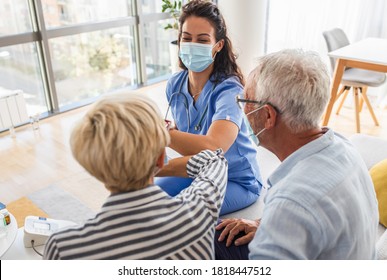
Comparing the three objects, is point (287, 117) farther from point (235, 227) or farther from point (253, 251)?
point (235, 227)

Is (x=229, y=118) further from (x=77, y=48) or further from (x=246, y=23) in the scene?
(x=77, y=48)

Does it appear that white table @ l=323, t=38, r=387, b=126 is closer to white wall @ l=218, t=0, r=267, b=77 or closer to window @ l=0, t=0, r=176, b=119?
white wall @ l=218, t=0, r=267, b=77

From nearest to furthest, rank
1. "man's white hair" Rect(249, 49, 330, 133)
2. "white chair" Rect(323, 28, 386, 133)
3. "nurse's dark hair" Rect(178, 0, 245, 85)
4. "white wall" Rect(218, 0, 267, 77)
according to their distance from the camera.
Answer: "man's white hair" Rect(249, 49, 330, 133), "nurse's dark hair" Rect(178, 0, 245, 85), "white chair" Rect(323, 28, 386, 133), "white wall" Rect(218, 0, 267, 77)

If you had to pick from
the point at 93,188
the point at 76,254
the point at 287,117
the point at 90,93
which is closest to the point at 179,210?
the point at 76,254

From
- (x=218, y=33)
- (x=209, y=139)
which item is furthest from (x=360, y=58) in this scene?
(x=209, y=139)

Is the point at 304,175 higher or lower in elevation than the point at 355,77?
higher

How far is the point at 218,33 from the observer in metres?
1.72

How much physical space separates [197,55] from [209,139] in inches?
18.0

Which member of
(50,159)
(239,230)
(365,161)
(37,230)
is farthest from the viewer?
(50,159)

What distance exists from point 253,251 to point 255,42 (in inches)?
133

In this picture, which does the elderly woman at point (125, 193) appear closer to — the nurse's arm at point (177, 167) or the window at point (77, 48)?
the nurse's arm at point (177, 167)

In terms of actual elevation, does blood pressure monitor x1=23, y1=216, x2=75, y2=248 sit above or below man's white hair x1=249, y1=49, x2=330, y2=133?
below

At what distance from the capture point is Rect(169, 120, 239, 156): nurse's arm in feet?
4.65

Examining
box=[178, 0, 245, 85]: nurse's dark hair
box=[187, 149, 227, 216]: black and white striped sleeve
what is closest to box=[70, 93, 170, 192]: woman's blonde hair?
box=[187, 149, 227, 216]: black and white striped sleeve
